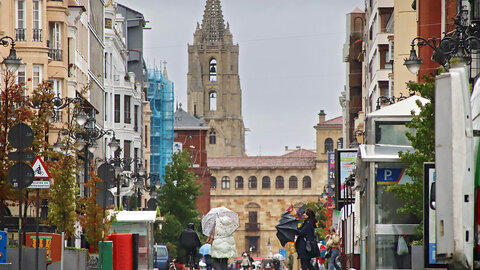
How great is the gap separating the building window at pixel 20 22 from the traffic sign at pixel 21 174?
20297 millimetres

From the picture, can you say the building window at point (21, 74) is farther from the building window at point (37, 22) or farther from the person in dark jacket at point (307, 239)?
the person in dark jacket at point (307, 239)

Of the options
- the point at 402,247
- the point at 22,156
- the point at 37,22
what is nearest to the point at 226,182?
the point at 37,22

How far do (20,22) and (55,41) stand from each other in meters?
5.24

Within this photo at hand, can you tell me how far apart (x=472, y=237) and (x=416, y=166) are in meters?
10.5

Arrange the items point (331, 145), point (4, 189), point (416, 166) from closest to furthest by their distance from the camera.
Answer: point (416, 166)
point (4, 189)
point (331, 145)

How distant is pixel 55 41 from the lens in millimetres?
46531

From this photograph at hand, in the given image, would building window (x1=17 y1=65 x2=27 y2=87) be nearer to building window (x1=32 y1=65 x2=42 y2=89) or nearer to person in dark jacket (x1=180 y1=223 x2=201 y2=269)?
building window (x1=32 y1=65 x2=42 y2=89)

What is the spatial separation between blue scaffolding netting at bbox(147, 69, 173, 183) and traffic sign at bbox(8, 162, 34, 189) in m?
79.2

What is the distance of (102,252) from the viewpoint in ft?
92.1

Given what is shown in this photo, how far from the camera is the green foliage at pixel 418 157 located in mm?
18922

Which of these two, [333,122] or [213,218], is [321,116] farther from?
[213,218]

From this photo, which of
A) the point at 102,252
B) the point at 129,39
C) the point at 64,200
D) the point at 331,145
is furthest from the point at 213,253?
the point at 331,145

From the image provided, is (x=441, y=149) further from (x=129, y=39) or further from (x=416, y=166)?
(x=129, y=39)

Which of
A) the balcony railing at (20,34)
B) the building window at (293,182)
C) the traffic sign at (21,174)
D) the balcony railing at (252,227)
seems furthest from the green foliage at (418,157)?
the balcony railing at (252,227)
